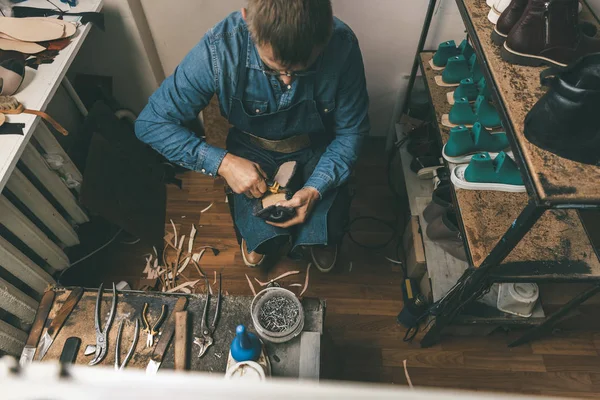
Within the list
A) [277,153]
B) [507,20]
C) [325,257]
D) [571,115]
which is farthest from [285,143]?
[571,115]

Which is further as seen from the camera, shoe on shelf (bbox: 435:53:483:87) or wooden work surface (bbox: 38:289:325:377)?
shoe on shelf (bbox: 435:53:483:87)

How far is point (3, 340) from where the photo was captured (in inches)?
49.3

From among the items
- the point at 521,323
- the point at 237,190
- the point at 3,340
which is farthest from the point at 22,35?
the point at 521,323

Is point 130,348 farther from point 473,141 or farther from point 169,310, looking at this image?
point 473,141

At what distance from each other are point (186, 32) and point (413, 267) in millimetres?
1461

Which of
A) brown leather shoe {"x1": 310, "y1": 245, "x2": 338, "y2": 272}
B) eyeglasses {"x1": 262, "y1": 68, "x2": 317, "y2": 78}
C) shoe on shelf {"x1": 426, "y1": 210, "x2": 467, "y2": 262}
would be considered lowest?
brown leather shoe {"x1": 310, "y1": 245, "x2": 338, "y2": 272}

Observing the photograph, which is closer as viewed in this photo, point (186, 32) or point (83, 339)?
point (83, 339)

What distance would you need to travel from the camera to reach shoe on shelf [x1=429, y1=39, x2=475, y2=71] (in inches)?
60.2

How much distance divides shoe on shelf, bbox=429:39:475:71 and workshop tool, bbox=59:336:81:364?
1623mm

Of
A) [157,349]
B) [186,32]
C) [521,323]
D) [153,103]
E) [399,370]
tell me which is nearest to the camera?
[157,349]

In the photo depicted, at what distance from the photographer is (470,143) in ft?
4.06

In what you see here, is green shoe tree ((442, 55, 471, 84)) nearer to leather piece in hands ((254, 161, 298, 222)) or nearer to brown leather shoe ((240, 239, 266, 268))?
leather piece in hands ((254, 161, 298, 222))

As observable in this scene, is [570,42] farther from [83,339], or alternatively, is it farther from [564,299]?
[83,339]

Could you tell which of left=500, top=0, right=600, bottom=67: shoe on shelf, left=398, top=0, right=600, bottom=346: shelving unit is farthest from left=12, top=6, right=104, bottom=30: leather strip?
left=500, top=0, right=600, bottom=67: shoe on shelf
